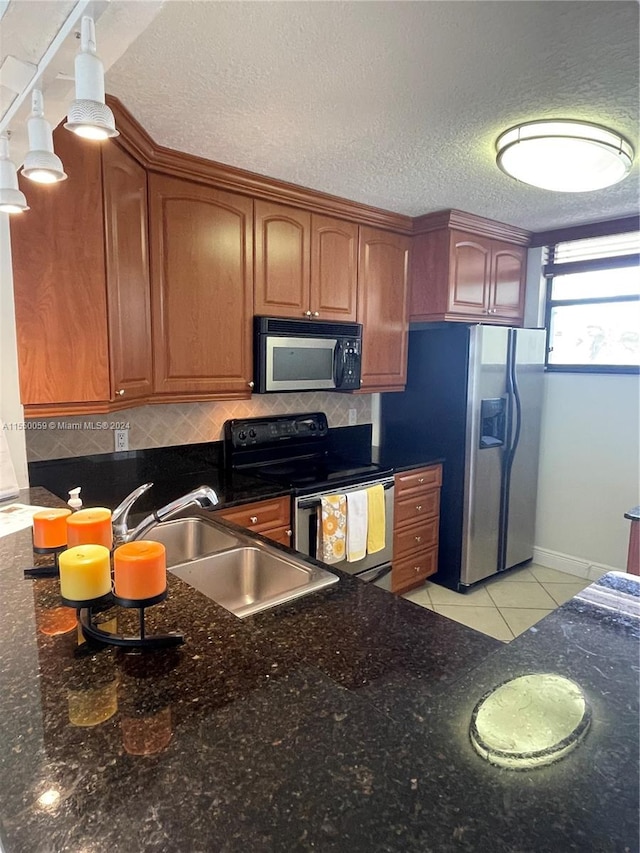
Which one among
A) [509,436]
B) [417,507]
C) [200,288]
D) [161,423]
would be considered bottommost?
[417,507]

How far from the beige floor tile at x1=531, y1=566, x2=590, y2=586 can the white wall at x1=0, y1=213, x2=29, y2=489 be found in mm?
3288

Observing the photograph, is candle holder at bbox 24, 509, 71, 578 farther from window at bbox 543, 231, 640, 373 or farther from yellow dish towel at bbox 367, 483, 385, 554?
window at bbox 543, 231, 640, 373

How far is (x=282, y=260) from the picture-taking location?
103 inches

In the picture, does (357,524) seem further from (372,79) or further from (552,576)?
(372,79)

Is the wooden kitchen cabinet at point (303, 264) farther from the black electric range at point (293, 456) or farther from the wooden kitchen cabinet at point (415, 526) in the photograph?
the wooden kitchen cabinet at point (415, 526)

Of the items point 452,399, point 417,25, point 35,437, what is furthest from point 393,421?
point 417,25

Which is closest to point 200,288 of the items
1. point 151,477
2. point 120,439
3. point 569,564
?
point 120,439

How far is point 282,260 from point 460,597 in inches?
93.5

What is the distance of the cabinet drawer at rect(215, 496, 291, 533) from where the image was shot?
2254 millimetres

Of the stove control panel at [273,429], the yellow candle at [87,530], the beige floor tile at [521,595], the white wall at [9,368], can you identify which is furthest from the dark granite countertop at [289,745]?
the beige floor tile at [521,595]

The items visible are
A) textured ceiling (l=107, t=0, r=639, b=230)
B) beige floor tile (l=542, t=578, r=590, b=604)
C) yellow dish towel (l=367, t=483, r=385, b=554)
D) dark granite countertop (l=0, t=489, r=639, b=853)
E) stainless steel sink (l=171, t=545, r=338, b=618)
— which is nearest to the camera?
dark granite countertop (l=0, t=489, r=639, b=853)

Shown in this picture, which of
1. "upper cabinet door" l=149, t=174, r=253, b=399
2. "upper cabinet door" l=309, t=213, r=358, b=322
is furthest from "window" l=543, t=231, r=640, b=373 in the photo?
"upper cabinet door" l=149, t=174, r=253, b=399

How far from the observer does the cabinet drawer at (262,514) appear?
225 centimetres

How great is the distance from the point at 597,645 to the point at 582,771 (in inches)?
15.3
